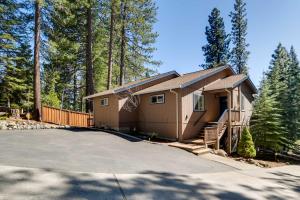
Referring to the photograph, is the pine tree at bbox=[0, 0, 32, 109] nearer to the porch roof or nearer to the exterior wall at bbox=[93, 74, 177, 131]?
the exterior wall at bbox=[93, 74, 177, 131]

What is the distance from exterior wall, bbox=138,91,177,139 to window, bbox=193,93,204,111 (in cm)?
157

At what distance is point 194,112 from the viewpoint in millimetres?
15359

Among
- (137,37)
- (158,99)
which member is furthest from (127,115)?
(137,37)

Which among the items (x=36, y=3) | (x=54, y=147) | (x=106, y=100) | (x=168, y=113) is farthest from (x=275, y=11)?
(x=36, y=3)

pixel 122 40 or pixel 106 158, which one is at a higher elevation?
pixel 122 40

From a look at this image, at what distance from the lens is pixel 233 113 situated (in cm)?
1553

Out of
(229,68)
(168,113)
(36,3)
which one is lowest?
(168,113)

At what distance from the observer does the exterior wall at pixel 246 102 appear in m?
17.3

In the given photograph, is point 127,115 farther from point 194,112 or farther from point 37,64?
point 37,64

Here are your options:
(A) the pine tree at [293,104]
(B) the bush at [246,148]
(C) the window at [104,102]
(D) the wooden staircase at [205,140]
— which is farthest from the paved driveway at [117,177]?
(A) the pine tree at [293,104]

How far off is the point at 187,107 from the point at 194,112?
2.52ft

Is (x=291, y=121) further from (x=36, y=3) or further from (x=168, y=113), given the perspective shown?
(x=36, y=3)

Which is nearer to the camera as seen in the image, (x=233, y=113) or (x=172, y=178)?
(x=172, y=178)

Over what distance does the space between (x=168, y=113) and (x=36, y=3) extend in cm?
1326
